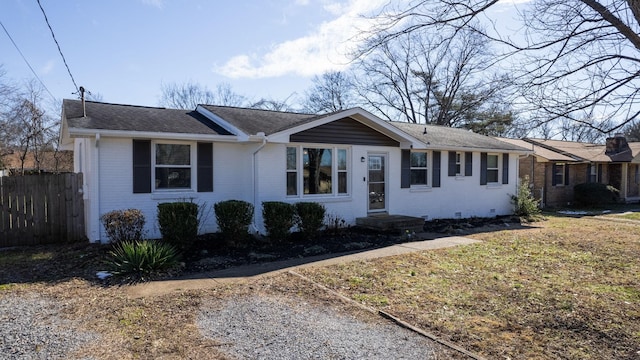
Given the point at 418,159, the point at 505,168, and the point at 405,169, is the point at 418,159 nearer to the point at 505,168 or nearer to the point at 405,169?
the point at 405,169

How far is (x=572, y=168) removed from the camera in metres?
23.4

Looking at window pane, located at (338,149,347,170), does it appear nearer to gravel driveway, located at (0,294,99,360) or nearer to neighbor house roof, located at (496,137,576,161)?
gravel driveway, located at (0,294,99,360)

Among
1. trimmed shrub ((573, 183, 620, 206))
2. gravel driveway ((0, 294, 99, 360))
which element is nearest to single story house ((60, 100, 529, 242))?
gravel driveway ((0, 294, 99, 360))

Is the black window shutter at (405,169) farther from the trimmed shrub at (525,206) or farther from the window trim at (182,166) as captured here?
the window trim at (182,166)

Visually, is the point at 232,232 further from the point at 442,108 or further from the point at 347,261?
the point at 442,108

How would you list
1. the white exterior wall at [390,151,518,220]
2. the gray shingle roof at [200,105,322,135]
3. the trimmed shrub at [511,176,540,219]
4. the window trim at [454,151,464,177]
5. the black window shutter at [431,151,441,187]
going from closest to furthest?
1. the gray shingle roof at [200,105,322,135]
2. the white exterior wall at [390,151,518,220]
3. the black window shutter at [431,151,441,187]
4. the window trim at [454,151,464,177]
5. the trimmed shrub at [511,176,540,219]

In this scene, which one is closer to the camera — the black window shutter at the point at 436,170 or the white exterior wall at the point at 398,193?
the white exterior wall at the point at 398,193

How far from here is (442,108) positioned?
3181 centimetres

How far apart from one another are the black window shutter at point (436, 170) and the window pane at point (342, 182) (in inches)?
149

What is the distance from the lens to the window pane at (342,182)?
11.9 meters

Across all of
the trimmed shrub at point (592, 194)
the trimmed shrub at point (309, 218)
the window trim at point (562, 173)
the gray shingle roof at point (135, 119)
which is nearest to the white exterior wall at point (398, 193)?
the trimmed shrub at point (309, 218)

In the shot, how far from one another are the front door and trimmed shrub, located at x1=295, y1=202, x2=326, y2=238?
9.35 feet

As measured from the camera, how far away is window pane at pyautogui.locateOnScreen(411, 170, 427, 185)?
45.5ft

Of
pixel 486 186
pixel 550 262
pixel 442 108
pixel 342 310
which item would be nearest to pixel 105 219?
pixel 342 310
